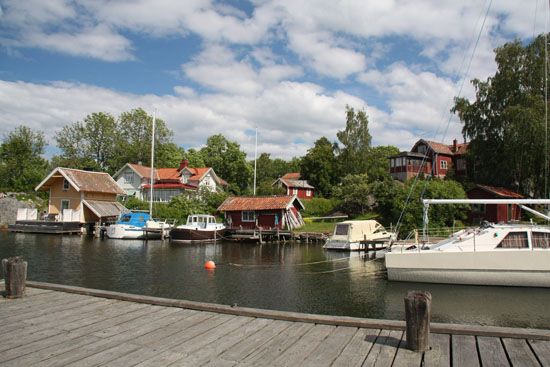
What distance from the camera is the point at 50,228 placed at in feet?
156

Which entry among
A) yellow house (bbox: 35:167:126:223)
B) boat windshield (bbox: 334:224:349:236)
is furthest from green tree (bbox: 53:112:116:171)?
boat windshield (bbox: 334:224:349:236)

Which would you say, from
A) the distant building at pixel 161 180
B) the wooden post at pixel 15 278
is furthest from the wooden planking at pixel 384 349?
the distant building at pixel 161 180

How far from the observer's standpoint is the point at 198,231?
42656 mm

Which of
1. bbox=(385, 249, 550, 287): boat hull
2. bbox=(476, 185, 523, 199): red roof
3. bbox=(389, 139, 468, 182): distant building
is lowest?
bbox=(385, 249, 550, 287): boat hull

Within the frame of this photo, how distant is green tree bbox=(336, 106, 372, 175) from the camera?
64.2 meters

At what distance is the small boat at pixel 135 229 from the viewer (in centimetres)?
4422

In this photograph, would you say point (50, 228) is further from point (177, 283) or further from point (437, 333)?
point (437, 333)

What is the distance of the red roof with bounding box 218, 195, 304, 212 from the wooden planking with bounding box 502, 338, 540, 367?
128ft

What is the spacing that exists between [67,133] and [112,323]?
84.2m

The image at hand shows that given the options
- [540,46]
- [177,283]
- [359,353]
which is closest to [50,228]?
[177,283]

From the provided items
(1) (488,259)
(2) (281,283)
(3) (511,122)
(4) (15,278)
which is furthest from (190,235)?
(3) (511,122)

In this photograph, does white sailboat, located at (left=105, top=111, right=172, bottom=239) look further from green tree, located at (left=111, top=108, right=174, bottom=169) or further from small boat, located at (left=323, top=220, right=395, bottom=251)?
green tree, located at (left=111, top=108, right=174, bottom=169)

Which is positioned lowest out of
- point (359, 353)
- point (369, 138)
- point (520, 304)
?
point (520, 304)

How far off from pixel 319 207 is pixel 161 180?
87.0 ft
